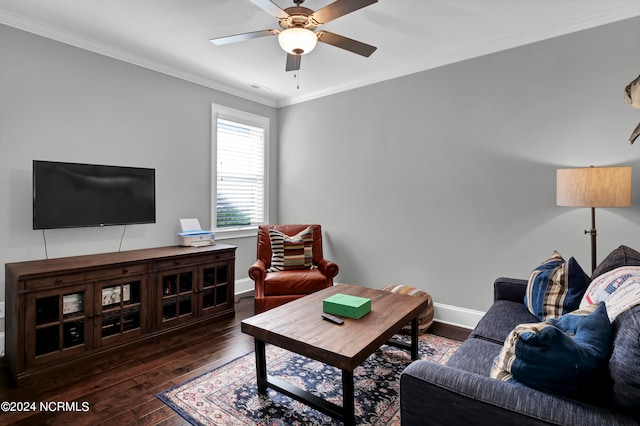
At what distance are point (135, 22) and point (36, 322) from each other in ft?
7.84

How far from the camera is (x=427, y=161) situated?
352 cm

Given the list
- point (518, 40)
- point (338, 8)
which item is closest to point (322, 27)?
point (338, 8)

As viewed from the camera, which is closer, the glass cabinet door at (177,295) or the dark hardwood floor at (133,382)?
the dark hardwood floor at (133,382)

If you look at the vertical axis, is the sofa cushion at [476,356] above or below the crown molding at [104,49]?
below

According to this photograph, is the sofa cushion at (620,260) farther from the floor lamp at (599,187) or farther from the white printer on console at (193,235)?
the white printer on console at (193,235)

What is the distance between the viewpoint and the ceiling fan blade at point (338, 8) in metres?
1.86

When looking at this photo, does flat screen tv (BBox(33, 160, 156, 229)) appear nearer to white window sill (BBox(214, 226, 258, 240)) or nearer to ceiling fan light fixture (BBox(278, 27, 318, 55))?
white window sill (BBox(214, 226, 258, 240))

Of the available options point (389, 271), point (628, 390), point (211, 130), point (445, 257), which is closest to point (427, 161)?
point (445, 257)

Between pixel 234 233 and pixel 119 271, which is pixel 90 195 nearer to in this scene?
pixel 119 271

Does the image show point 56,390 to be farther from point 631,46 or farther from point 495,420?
point 631,46

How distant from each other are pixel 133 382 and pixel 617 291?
2.82m

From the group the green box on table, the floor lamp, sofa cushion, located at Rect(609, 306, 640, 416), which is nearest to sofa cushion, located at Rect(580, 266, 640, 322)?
sofa cushion, located at Rect(609, 306, 640, 416)

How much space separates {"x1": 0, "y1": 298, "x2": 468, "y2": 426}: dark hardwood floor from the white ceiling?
2694 millimetres

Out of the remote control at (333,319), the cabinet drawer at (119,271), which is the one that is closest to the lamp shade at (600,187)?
the remote control at (333,319)
